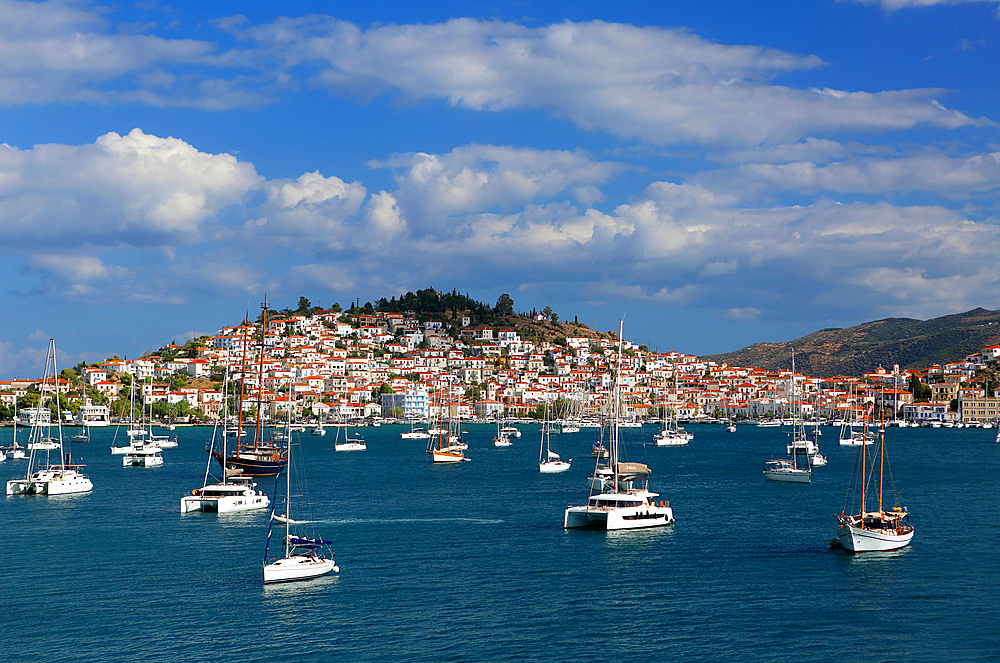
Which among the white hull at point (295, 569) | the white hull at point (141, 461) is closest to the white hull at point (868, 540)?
the white hull at point (295, 569)

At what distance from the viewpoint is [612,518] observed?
1785 inches

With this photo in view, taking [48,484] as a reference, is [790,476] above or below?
below

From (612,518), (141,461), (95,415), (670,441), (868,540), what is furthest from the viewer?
(95,415)

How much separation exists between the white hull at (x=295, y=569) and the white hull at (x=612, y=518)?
1491cm

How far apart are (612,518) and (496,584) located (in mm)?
12007

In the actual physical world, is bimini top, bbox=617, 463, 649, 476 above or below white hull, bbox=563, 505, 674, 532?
above

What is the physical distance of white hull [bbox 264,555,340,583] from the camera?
3366 centimetres

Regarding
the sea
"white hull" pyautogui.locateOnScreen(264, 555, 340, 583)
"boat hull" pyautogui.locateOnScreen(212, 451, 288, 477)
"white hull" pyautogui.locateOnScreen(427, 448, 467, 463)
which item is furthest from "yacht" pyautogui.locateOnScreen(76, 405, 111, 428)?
"white hull" pyautogui.locateOnScreen(264, 555, 340, 583)

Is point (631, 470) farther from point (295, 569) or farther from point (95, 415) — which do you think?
point (95, 415)

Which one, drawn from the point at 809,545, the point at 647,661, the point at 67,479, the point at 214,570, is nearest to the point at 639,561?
the point at 809,545

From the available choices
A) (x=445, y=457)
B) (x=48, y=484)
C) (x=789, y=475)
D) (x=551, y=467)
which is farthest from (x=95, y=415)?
(x=789, y=475)

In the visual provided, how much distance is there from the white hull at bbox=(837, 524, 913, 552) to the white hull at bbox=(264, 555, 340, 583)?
812 inches

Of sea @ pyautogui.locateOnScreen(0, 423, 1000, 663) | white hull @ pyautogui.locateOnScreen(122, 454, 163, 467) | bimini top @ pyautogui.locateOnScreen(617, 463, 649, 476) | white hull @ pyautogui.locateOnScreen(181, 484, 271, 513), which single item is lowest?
sea @ pyautogui.locateOnScreen(0, 423, 1000, 663)

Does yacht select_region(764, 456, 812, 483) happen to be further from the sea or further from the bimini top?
the bimini top
